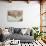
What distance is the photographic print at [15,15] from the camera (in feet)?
15.8

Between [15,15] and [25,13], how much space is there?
0.43m

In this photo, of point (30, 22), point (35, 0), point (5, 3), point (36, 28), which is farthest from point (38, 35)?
point (5, 3)

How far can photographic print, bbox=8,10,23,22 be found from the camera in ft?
15.8

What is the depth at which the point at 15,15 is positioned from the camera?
4848 millimetres

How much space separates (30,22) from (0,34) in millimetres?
1324

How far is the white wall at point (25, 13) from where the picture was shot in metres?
4.79

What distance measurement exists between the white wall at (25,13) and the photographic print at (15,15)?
0.13 meters

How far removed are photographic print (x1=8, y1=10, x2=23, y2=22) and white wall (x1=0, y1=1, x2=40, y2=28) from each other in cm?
13

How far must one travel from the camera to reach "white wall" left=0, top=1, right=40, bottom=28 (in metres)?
4.79

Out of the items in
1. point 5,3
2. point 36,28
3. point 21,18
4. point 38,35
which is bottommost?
point 38,35

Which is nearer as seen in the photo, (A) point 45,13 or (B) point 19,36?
(B) point 19,36

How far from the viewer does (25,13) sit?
190 inches

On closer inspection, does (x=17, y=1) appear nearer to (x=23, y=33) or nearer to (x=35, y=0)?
(x=35, y=0)

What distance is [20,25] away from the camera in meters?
4.84
